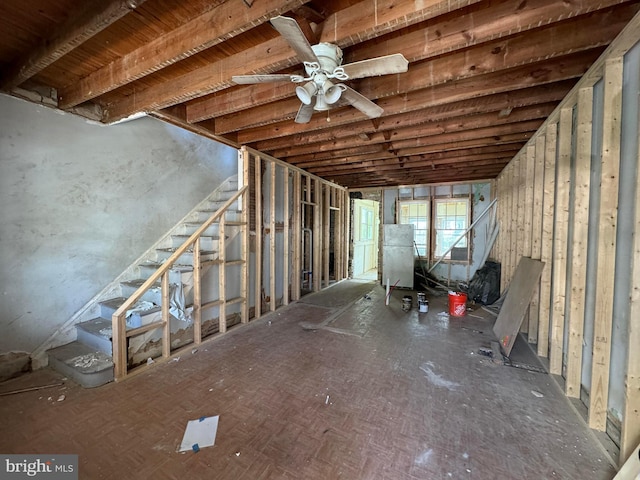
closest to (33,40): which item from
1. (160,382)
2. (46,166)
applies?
(46,166)

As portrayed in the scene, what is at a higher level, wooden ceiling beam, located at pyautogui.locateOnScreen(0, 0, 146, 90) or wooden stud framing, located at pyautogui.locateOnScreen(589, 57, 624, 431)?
wooden ceiling beam, located at pyautogui.locateOnScreen(0, 0, 146, 90)

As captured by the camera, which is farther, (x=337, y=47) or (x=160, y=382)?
(x=160, y=382)

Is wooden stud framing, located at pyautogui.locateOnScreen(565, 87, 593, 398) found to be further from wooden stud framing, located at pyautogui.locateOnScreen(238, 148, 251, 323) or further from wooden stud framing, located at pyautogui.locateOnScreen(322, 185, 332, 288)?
wooden stud framing, located at pyautogui.locateOnScreen(322, 185, 332, 288)

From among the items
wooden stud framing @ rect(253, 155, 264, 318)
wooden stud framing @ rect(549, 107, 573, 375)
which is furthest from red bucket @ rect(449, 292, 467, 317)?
wooden stud framing @ rect(253, 155, 264, 318)

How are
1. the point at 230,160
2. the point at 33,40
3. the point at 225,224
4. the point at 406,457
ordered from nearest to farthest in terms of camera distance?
the point at 406,457 < the point at 33,40 < the point at 225,224 < the point at 230,160

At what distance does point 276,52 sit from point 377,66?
0.82 metres

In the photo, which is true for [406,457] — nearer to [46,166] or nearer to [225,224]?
[225,224]

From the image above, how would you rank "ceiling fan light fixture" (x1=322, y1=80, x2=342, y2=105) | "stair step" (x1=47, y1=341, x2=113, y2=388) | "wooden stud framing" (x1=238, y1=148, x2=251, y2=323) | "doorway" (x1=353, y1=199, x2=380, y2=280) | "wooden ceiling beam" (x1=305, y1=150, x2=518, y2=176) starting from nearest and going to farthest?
"ceiling fan light fixture" (x1=322, y1=80, x2=342, y2=105), "stair step" (x1=47, y1=341, x2=113, y2=388), "wooden stud framing" (x1=238, y1=148, x2=251, y2=323), "wooden ceiling beam" (x1=305, y1=150, x2=518, y2=176), "doorway" (x1=353, y1=199, x2=380, y2=280)

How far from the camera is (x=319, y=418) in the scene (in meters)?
1.98

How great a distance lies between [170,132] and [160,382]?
11.7 feet

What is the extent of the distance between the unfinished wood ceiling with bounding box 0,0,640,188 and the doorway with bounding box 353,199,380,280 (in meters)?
4.75

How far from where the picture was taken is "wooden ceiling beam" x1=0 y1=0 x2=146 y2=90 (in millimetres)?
1562

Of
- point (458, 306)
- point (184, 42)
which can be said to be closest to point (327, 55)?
point (184, 42)

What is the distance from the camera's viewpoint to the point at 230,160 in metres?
5.45
